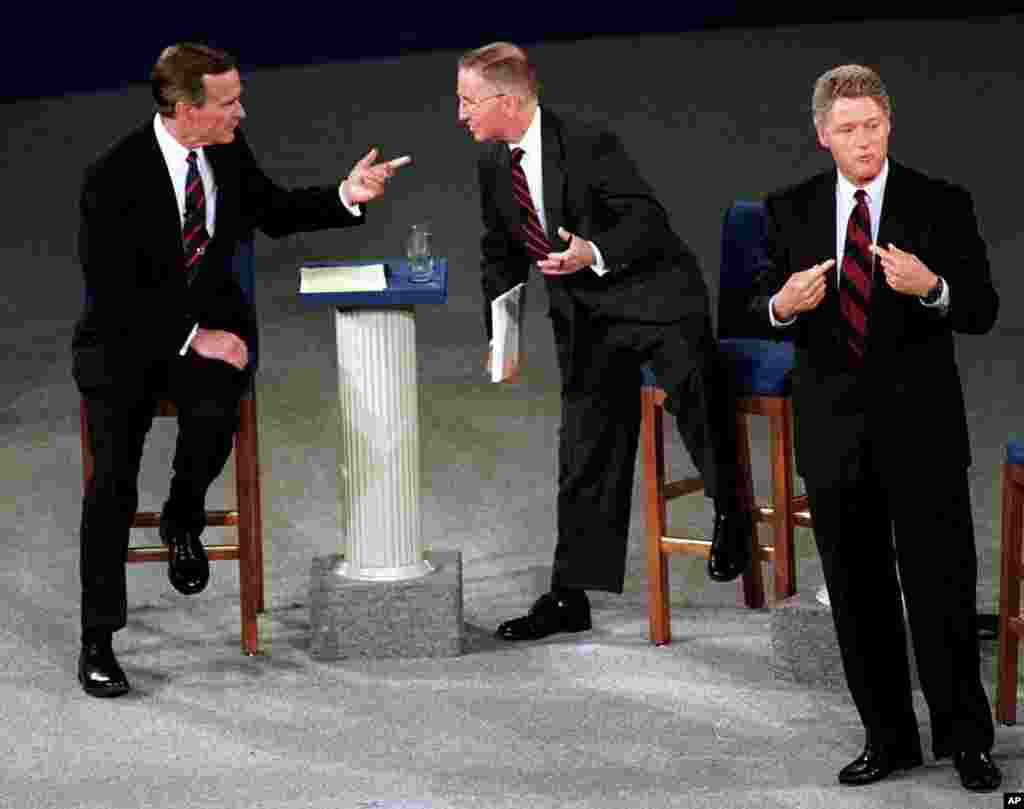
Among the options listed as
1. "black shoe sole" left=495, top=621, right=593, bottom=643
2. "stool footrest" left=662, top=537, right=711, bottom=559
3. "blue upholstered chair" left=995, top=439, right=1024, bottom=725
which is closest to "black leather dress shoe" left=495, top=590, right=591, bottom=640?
"black shoe sole" left=495, top=621, right=593, bottom=643

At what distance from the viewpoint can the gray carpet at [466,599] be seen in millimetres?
4160

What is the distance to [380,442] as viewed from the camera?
4918mm

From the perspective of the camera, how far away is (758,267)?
4969 millimetres

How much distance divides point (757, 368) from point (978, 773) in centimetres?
125

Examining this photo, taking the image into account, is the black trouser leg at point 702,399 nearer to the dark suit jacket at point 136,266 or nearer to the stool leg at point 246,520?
the stool leg at point 246,520

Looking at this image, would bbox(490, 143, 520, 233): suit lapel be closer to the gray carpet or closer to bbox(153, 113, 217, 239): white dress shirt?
bbox(153, 113, 217, 239): white dress shirt

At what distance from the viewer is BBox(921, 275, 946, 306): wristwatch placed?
3.74 m

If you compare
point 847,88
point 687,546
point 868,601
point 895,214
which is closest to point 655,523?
point 687,546

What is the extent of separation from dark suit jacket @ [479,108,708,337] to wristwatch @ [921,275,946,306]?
1140mm

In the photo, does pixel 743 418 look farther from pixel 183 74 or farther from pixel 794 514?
pixel 183 74

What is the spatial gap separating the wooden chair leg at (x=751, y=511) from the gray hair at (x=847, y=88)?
49.7 inches

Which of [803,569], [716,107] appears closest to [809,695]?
[803,569]

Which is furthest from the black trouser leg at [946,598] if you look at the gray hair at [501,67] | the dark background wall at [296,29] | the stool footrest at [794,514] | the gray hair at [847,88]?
the dark background wall at [296,29]

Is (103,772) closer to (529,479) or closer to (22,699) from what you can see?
(22,699)
